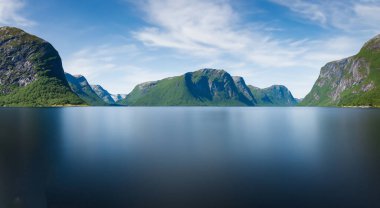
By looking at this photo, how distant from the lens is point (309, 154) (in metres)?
49.2

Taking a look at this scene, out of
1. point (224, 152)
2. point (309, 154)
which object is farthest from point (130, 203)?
point (309, 154)

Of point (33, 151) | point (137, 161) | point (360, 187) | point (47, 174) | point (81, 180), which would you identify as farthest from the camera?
point (33, 151)

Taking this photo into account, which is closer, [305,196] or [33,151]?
[305,196]

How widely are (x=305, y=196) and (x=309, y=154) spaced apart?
2364 centimetres

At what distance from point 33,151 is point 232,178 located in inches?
1342

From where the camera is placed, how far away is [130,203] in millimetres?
25516

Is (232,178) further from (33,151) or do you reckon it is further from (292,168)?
(33,151)

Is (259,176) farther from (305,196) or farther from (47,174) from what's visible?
(47,174)

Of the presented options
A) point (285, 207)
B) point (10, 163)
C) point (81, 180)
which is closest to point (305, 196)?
point (285, 207)

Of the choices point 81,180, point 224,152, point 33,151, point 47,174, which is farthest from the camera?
point 224,152

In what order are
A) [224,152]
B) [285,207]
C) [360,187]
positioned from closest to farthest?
1. [285,207]
2. [360,187]
3. [224,152]

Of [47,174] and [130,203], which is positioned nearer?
[130,203]

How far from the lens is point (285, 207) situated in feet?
80.8

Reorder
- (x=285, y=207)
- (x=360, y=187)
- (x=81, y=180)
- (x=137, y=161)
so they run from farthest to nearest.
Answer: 1. (x=137, y=161)
2. (x=81, y=180)
3. (x=360, y=187)
4. (x=285, y=207)
